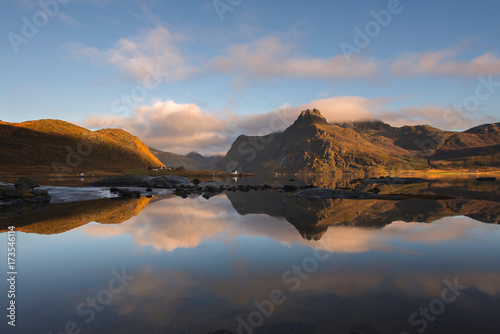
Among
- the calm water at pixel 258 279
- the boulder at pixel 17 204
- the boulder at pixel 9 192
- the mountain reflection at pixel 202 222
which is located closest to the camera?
the calm water at pixel 258 279

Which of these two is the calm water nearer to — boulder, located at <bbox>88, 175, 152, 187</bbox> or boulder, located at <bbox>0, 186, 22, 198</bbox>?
boulder, located at <bbox>0, 186, 22, 198</bbox>

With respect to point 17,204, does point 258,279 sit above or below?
below

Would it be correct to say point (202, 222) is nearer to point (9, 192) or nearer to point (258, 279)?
point (258, 279)

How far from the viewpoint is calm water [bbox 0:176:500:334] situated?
259 inches

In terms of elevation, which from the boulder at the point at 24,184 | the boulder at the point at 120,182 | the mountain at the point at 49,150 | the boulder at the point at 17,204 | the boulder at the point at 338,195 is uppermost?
the mountain at the point at 49,150

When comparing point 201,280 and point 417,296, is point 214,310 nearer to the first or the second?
point 201,280

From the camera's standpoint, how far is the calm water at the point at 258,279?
21.5 feet

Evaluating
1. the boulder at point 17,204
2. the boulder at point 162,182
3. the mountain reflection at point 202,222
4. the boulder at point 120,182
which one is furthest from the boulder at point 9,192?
the boulder at point 120,182

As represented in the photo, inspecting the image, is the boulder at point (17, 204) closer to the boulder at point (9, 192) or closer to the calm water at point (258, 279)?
the boulder at point (9, 192)

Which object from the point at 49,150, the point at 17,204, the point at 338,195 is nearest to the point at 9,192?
Result: the point at 17,204

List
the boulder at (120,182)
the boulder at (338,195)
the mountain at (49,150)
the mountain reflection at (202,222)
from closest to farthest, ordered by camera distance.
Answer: the mountain reflection at (202,222) → the boulder at (338,195) → the boulder at (120,182) → the mountain at (49,150)

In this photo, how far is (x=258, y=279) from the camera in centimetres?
925

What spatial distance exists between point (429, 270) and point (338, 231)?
6768mm

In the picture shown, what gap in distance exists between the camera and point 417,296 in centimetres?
782
